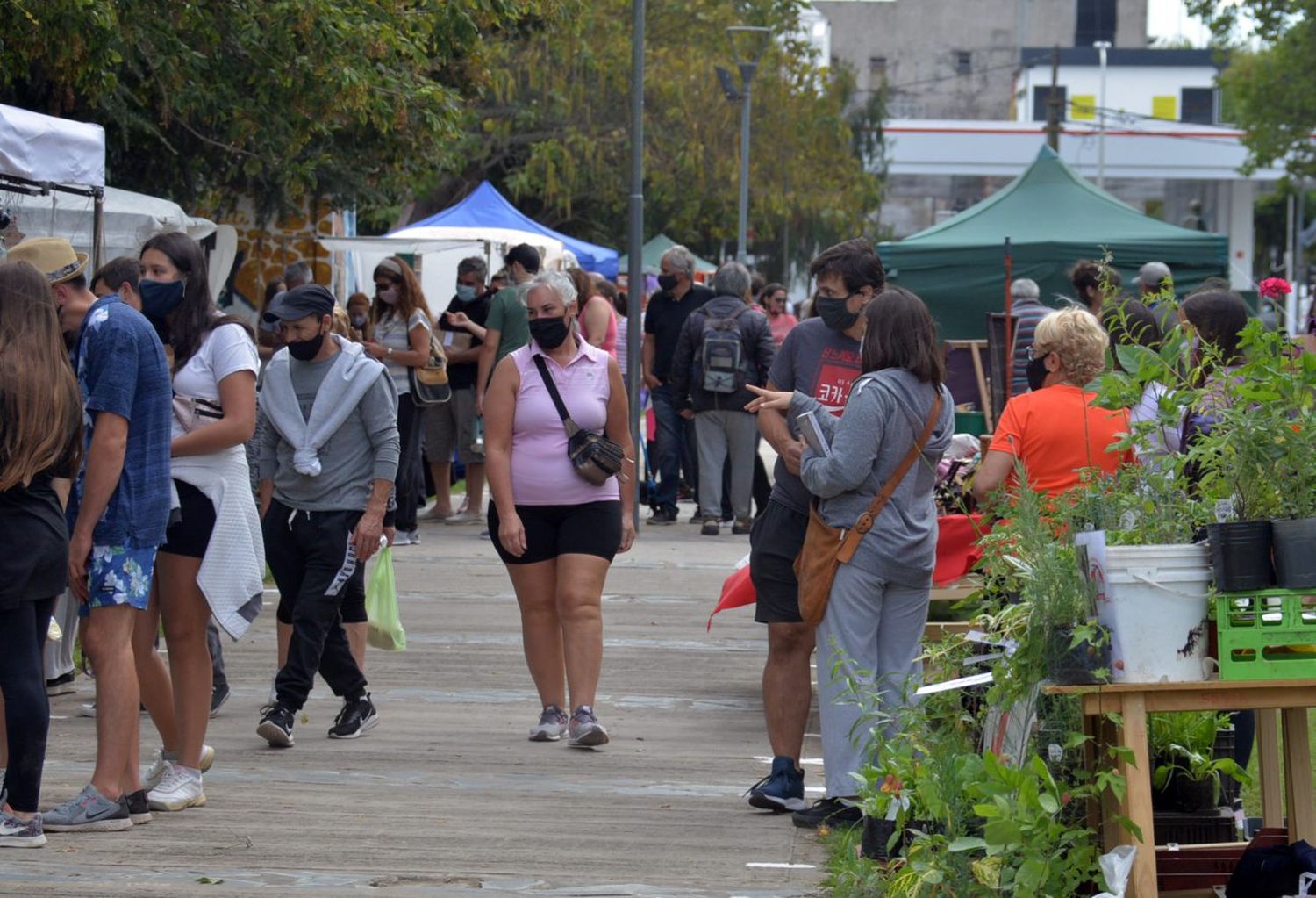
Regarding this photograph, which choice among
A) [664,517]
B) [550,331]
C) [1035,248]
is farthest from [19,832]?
[1035,248]

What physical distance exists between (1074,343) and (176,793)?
3.49 meters

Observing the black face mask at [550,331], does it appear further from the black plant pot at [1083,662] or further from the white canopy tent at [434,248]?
the white canopy tent at [434,248]

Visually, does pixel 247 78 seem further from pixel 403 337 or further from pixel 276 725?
pixel 276 725

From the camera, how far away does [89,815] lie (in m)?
6.13

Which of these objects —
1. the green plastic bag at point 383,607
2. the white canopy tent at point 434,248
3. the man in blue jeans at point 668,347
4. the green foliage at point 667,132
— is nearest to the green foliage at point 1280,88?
→ the green foliage at point 667,132

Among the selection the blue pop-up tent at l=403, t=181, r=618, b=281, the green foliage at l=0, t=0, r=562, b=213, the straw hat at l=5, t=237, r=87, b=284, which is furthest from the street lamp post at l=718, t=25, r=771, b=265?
the straw hat at l=5, t=237, r=87, b=284

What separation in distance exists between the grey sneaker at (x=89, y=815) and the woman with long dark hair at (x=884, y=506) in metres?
2.35

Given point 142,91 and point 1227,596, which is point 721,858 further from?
point 142,91

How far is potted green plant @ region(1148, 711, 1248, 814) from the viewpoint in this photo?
17.9ft

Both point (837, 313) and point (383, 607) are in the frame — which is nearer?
point (837, 313)

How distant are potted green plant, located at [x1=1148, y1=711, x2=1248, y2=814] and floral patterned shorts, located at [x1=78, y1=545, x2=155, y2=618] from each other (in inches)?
125

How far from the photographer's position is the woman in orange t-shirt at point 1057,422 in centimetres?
659

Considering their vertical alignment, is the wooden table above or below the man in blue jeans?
below

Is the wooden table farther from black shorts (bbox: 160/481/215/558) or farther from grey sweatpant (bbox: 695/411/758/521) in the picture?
grey sweatpant (bbox: 695/411/758/521)
